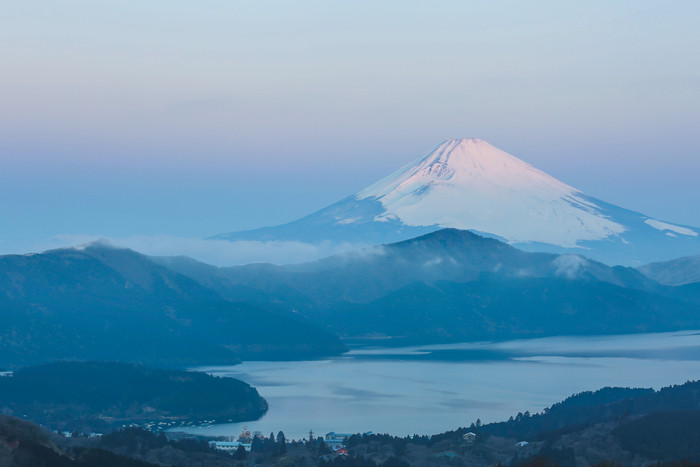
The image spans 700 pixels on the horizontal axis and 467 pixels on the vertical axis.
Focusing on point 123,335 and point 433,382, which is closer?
point 433,382

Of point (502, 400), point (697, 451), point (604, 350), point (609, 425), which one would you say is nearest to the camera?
point (697, 451)

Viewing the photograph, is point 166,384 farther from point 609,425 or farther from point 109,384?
point 609,425

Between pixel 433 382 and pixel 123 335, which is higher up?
pixel 123 335

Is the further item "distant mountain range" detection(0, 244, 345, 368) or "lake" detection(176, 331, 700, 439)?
"distant mountain range" detection(0, 244, 345, 368)

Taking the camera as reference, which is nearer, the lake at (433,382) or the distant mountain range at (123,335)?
the lake at (433,382)

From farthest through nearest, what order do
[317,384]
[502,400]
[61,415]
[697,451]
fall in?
1. [317,384]
2. [502,400]
3. [61,415]
4. [697,451]

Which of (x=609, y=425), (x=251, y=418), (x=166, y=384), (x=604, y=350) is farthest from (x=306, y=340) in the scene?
(x=609, y=425)

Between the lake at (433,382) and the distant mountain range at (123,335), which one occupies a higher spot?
the distant mountain range at (123,335)

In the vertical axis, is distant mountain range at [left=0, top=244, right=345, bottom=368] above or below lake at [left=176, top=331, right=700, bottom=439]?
above
